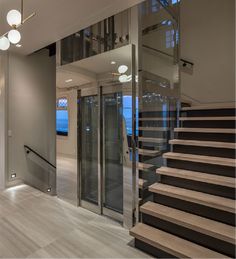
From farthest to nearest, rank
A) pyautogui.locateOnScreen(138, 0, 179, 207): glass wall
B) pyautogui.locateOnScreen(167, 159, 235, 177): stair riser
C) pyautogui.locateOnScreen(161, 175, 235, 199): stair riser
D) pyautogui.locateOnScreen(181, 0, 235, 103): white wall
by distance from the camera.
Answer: pyautogui.locateOnScreen(181, 0, 235, 103): white wall < pyautogui.locateOnScreen(138, 0, 179, 207): glass wall < pyautogui.locateOnScreen(167, 159, 235, 177): stair riser < pyautogui.locateOnScreen(161, 175, 235, 199): stair riser

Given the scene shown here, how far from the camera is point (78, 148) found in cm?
371

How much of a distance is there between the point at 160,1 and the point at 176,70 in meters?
1.35

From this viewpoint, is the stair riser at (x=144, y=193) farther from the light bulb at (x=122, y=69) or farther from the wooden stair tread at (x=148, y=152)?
the light bulb at (x=122, y=69)

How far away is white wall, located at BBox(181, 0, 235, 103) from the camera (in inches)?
179

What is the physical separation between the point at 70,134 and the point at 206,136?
2.42 m

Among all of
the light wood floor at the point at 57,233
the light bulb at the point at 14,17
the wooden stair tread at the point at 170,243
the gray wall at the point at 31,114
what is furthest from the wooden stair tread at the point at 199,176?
the gray wall at the point at 31,114

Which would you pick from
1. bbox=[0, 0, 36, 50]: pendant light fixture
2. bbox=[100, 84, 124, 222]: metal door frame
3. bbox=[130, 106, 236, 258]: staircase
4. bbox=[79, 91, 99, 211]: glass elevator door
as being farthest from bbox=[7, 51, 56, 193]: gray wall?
bbox=[130, 106, 236, 258]: staircase

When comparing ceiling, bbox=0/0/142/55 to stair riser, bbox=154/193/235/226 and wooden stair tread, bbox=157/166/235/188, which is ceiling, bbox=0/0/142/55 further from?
stair riser, bbox=154/193/235/226

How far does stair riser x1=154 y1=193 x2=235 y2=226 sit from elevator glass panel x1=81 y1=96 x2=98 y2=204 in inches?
53.1

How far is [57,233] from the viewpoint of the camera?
8.86 ft

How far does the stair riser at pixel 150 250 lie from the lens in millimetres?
2160

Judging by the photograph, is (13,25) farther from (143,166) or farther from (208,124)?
(208,124)

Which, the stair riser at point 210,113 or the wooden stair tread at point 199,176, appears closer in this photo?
the wooden stair tread at point 199,176

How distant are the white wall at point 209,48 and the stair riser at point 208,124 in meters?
1.54
